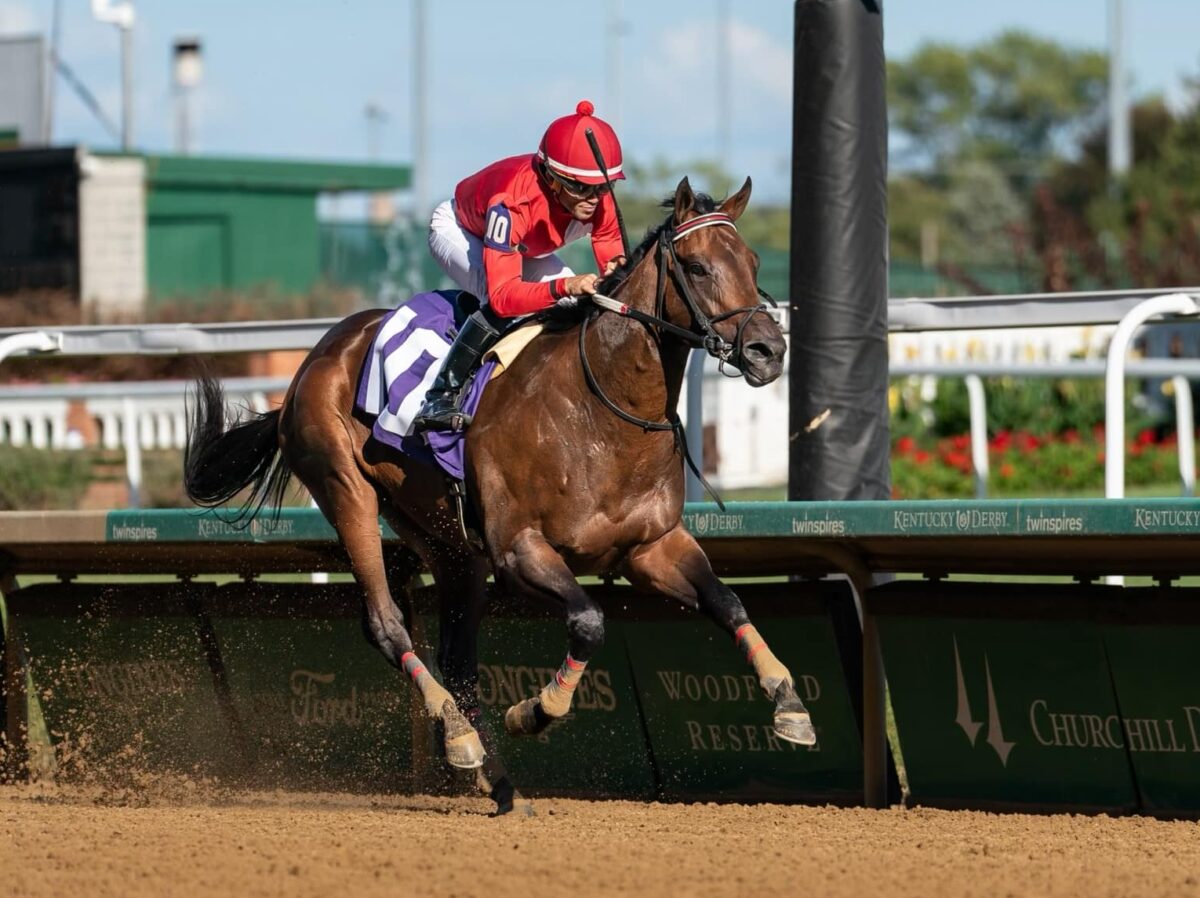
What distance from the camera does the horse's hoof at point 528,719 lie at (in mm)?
5404

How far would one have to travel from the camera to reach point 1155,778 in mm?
5395

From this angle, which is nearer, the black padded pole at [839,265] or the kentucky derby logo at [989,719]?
the kentucky derby logo at [989,719]

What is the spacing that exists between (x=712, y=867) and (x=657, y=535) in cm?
136

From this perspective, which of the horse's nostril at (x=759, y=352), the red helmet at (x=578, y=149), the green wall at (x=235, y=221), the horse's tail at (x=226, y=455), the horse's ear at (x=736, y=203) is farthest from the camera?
the green wall at (x=235, y=221)

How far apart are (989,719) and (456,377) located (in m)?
1.87

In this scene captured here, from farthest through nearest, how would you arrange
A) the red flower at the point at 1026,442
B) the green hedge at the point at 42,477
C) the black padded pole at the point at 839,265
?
the red flower at the point at 1026,442 < the green hedge at the point at 42,477 < the black padded pole at the point at 839,265

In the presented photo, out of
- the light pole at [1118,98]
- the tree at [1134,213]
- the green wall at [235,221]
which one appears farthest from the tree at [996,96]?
the green wall at [235,221]

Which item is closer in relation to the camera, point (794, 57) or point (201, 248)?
point (794, 57)

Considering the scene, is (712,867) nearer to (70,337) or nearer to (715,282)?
(715,282)

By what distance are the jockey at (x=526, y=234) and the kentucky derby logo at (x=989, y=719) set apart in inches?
62.5

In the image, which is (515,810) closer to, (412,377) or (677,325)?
(412,377)

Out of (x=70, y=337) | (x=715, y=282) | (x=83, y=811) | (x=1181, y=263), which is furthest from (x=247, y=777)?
(x=1181, y=263)

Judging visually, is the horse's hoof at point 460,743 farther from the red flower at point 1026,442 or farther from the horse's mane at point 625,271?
the red flower at point 1026,442

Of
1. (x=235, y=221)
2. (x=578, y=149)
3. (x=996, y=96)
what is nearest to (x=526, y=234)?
(x=578, y=149)
